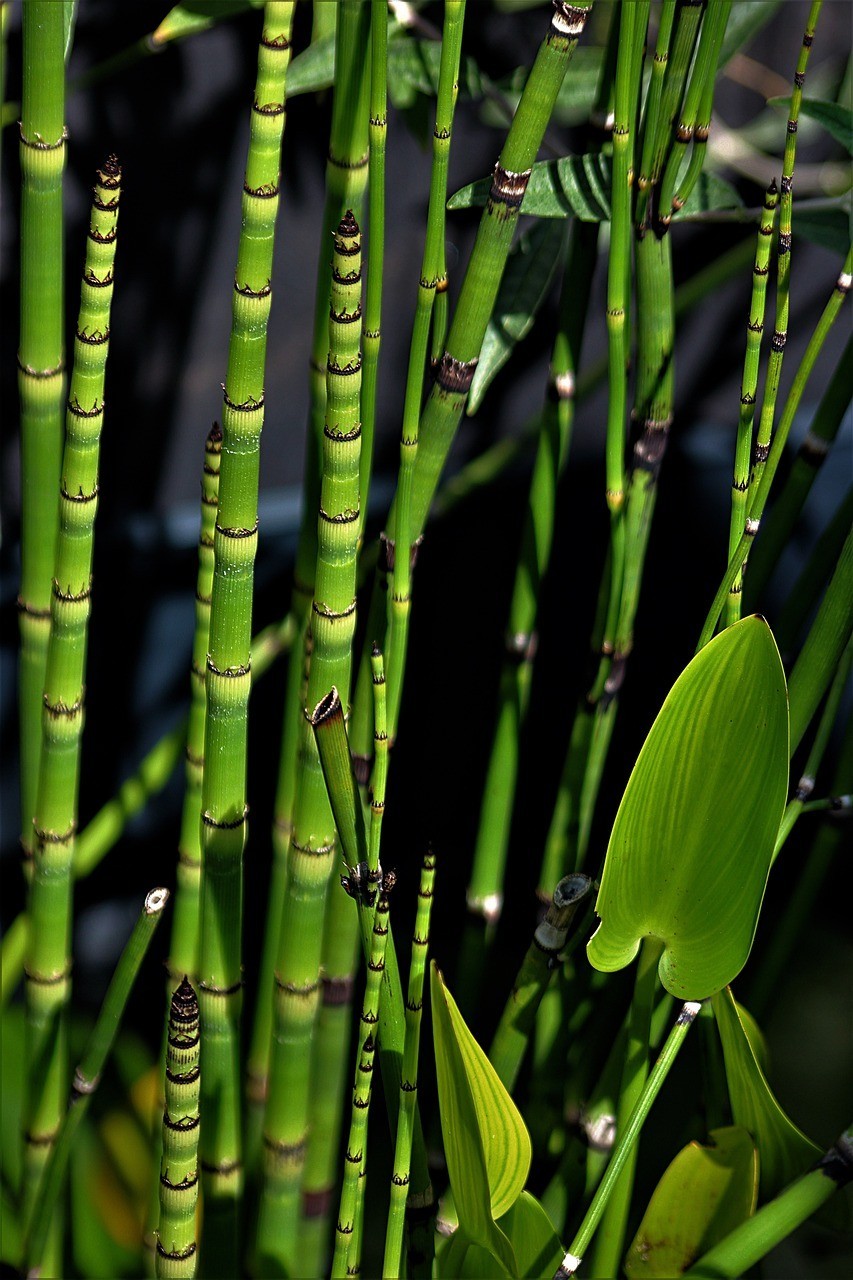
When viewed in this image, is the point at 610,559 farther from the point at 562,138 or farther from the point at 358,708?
the point at 562,138

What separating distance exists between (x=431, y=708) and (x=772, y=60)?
0.55 metres

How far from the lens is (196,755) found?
0.41m

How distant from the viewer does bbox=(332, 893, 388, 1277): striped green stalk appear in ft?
0.89

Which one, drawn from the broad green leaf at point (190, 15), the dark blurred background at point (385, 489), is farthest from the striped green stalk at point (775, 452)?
the dark blurred background at point (385, 489)

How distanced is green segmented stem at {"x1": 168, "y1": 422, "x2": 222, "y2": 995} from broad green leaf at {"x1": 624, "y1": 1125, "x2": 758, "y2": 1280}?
0.16 metres

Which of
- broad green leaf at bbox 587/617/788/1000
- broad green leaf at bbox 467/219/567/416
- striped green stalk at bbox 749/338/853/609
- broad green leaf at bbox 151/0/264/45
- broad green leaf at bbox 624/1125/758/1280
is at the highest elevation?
broad green leaf at bbox 151/0/264/45

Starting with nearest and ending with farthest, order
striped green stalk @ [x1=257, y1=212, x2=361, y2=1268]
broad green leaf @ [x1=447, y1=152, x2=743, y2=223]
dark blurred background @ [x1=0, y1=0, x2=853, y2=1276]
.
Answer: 1. striped green stalk @ [x1=257, y1=212, x2=361, y2=1268]
2. broad green leaf @ [x1=447, y1=152, x2=743, y2=223]
3. dark blurred background @ [x1=0, y1=0, x2=853, y2=1276]

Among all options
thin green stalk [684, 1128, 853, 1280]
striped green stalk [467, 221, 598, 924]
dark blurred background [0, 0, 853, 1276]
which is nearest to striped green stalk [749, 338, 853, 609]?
striped green stalk [467, 221, 598, 924]

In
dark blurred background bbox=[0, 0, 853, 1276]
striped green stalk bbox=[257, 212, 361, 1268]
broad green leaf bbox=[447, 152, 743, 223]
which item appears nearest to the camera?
striped green stalk bbox=[257, 212, 361, 1268]

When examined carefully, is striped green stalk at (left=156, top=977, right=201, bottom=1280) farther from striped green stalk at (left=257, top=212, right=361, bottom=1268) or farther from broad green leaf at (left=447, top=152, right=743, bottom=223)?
broad green leaf at (left=447, top=152, right=743, bottom=223)

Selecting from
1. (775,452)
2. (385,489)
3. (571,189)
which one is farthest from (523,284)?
(385,489)

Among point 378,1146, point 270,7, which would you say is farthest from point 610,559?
point 378,1146

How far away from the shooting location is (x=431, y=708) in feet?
2.94

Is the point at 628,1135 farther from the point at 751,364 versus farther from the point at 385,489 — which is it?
the point at 385,489
